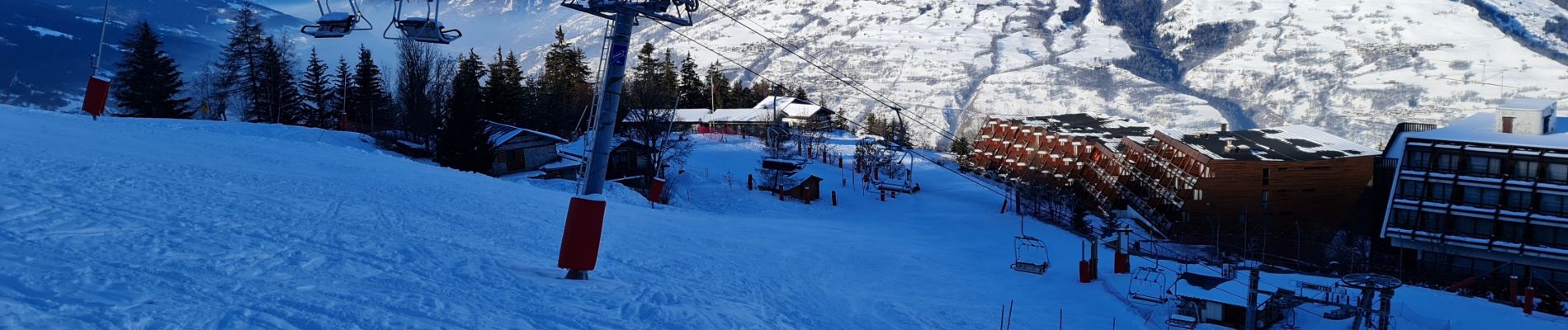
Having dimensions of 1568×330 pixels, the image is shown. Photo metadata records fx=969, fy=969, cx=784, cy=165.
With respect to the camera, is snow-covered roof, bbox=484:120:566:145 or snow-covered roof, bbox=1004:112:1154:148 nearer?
snow-covered roof, bbox=484:120:566:145

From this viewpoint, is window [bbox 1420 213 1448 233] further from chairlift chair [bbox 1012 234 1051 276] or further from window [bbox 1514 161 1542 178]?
chairlift chair [bbox 1012 234 1051 276]

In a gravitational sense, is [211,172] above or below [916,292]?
above

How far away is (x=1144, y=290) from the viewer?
20.3 metres

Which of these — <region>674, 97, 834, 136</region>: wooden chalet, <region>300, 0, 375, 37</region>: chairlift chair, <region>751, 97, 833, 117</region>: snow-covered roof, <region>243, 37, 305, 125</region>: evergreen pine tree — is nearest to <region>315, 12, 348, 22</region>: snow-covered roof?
<region>300, 0, 375, 37</region>: chairlift chair

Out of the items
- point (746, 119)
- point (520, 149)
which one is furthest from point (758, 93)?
point (520, 149)

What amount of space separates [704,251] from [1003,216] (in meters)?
23.6

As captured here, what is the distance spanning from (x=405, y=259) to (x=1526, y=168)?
38812 millimetres

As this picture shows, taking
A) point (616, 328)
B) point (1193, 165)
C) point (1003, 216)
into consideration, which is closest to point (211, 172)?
point (616, 328)

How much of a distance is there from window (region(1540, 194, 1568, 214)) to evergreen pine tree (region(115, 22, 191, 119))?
5967 centimetres

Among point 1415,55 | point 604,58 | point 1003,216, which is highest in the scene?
point 1415,55

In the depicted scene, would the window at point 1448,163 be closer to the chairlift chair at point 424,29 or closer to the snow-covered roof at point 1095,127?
the snow-covered roof at point 1095,127

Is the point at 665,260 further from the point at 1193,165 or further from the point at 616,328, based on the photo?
the point at 1193,165

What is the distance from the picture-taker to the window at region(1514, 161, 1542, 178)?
34594 millimetres

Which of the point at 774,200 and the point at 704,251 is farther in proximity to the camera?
the point at 774,200
